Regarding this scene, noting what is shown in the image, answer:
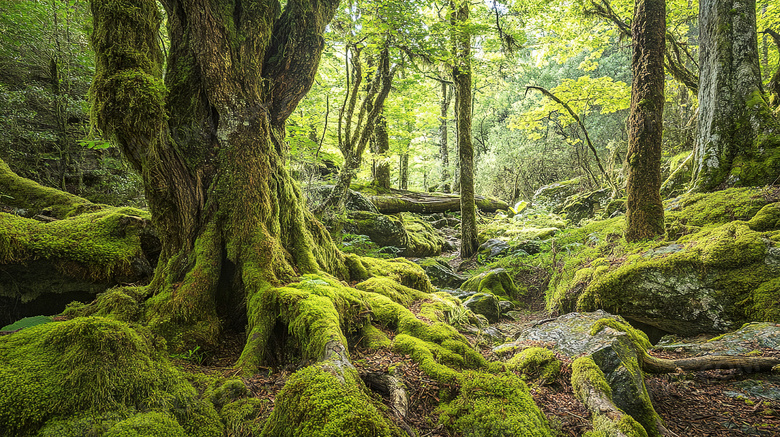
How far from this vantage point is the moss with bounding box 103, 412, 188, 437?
192 centimetres

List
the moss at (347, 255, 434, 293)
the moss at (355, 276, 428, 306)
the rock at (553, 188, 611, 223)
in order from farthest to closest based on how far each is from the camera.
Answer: the rock at (553, 188, 611, 223) → the moss at (347, 255, 434, 293) → the moss at (355, 276, 428, 306)

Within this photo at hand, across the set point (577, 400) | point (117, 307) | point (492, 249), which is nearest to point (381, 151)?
point (492, 249)

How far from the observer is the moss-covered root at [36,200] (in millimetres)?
6059

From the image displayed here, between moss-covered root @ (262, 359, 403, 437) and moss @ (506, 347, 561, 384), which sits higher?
moss-covered root @ (262, 359, 403, 437)

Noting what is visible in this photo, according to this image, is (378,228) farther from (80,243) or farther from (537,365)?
(537,365)

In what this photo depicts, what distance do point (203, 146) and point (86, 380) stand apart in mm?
2878

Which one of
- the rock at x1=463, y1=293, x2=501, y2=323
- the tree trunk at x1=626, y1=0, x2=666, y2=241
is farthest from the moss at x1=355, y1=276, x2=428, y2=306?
the tree trunk at x1=626, y1=0, x2=666, y2=241

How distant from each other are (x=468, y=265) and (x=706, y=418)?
25.6 feet

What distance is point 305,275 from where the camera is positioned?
13.9 ft

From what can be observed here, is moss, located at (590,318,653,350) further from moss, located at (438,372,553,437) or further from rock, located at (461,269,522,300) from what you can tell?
rock, located at (461,269,522,300)

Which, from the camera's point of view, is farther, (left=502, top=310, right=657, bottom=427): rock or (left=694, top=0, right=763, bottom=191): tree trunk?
(left=694, top=0, right=763, bottom=191): tree trunk

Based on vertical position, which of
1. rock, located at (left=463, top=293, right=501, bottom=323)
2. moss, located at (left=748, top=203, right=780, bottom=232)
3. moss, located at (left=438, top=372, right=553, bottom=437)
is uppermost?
moss, located at (left=748, top=203, right=780, bottom=232)

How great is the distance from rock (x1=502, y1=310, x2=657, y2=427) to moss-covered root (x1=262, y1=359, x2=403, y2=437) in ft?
7.78

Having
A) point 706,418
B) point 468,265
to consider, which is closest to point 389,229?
point 468,265
